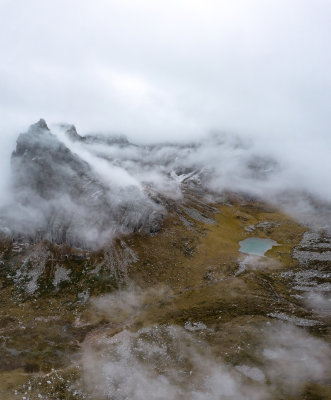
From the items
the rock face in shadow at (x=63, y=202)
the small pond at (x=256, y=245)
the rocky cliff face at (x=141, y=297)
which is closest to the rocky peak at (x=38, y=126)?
the rock face in shadow at (x=63, y=202)

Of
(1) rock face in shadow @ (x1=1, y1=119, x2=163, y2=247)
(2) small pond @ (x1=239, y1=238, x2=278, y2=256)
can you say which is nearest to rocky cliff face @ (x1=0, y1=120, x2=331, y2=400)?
(1) rock face in shadow @ (x1=1, y1=119, x2=163, y2=247)

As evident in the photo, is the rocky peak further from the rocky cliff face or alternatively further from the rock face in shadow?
the rocky cliff face

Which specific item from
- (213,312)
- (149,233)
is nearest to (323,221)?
(149,233)

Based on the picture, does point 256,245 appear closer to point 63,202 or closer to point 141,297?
point 141,297

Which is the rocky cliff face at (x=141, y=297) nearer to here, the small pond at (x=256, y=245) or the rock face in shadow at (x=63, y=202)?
the rock face in shadow at (x=63, y=202)

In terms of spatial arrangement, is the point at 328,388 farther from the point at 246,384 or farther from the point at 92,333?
the point at 92,333
